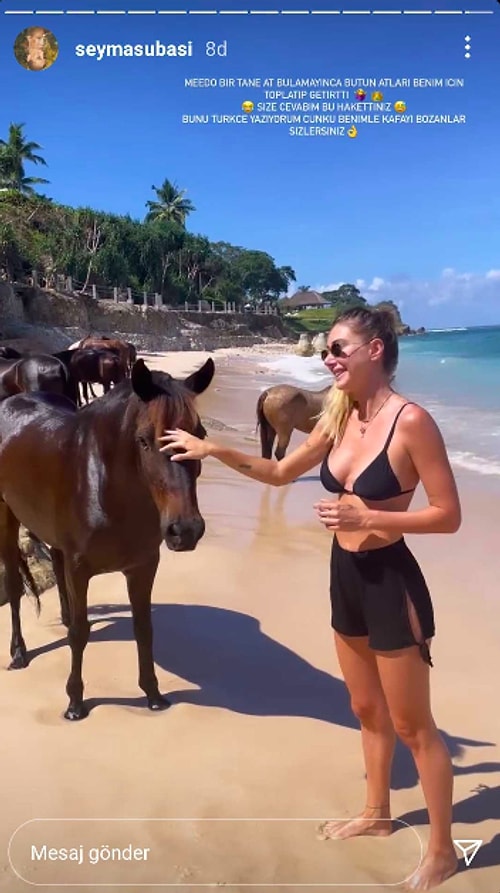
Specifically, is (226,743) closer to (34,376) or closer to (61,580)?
(61,580)

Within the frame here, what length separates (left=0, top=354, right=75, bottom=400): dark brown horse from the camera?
6223 millimetres

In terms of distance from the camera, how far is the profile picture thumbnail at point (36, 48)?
2.84 metres

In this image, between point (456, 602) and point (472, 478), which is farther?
point (472, 478)

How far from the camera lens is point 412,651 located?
221 cm

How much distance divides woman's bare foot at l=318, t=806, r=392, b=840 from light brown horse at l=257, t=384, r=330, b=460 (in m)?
7.31

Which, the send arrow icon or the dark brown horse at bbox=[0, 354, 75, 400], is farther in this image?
the dark brown horse at bbox=[0, 354, 75, 400]

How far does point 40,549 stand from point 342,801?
3392 millimetres

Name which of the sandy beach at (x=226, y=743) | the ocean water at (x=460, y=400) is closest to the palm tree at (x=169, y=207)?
the ocean water at (x=460, y=400)

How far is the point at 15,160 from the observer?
55469mm

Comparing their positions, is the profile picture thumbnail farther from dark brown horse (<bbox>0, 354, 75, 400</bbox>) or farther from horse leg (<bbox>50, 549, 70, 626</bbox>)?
dark brown horse (<bbox>0, 354, 75, 400</bbox>)

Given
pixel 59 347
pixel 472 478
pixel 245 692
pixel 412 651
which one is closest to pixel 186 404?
pixel 412 651

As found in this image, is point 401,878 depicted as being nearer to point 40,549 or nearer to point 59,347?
point 40,549

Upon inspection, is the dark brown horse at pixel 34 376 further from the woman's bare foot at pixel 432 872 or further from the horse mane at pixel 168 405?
the woman's bare foot at pixel 432 872

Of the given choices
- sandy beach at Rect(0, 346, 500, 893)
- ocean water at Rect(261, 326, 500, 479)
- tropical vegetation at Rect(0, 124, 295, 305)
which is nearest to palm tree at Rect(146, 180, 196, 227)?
tropical vegetation at Rect(0, 124, 295, 305)
